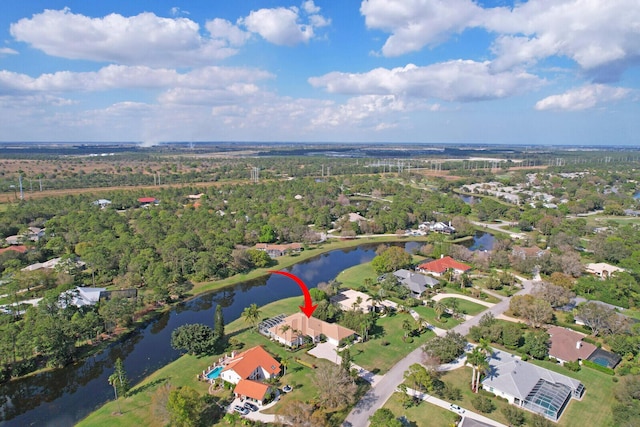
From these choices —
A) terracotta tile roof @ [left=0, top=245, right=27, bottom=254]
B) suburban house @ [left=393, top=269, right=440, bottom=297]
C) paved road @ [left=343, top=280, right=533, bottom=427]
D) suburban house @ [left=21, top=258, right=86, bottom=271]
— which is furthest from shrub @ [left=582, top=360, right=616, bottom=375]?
terracotta tile roof @ [left=0, top=245, right=27, bottom=254]

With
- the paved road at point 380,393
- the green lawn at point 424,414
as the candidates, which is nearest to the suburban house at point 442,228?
the paved road at point 380,393

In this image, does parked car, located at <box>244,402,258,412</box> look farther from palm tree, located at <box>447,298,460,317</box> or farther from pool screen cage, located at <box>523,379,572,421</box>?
palm tree, located at <box>447,298,460,317</box>

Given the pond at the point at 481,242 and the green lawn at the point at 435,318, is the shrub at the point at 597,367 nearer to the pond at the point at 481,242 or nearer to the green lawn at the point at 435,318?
the green lawn at the point at 435,318

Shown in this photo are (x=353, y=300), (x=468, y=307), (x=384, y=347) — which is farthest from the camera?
(x=353, y=300)

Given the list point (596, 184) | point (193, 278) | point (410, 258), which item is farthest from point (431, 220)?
point (596, 184)

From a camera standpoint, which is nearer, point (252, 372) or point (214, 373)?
point (252, 372)

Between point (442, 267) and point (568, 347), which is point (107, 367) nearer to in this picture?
point (568, 347)

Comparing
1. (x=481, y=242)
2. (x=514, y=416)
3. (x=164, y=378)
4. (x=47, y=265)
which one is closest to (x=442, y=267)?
(x=481, y=242)
